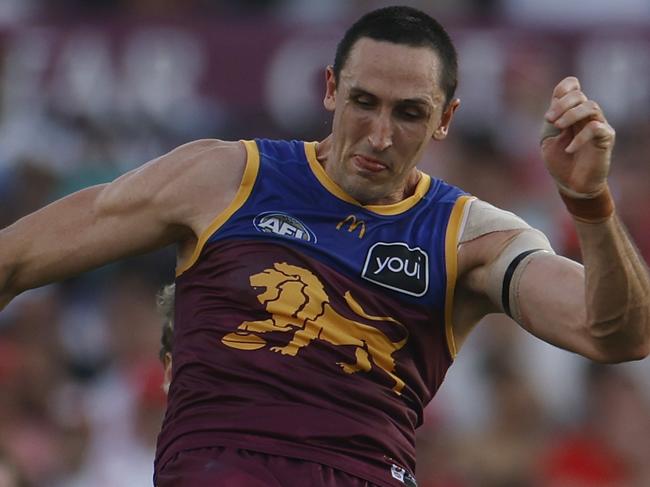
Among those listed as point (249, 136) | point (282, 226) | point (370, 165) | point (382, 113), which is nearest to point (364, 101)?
point (382, 113)

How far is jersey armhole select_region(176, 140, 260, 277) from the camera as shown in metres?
5.00

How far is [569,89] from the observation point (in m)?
4.32

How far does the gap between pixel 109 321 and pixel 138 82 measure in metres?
2.11

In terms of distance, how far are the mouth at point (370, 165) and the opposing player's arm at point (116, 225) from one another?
407 millimetres

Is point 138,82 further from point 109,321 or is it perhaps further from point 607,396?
point 607,396

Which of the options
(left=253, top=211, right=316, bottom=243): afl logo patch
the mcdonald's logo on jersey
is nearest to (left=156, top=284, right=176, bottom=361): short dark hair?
(left=253, top=211, right=316, bottom=243): afl logo patch

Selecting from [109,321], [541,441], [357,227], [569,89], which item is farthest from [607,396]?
[569,89]

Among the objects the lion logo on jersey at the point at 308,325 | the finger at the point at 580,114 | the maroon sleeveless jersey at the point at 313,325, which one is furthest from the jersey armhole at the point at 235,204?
the finger at the point at 580,114

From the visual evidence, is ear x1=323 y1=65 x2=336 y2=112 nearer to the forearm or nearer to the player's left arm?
the player's left arm

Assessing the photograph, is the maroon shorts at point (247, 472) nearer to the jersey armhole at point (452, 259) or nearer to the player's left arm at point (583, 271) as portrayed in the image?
the jersey armhole at point (452, 259)

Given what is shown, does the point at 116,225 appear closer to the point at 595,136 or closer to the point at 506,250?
the point at 506,250

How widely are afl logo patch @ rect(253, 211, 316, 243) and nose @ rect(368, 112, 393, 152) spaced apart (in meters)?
0.36

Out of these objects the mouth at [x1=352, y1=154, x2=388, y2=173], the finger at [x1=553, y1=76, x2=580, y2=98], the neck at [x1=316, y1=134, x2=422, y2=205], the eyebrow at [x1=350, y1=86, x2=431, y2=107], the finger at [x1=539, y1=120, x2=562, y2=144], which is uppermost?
the finger at [x1=553, y1=76, x2=580, y2=98]

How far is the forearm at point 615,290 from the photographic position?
445cm
